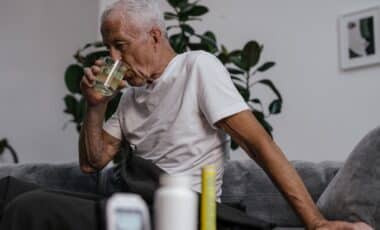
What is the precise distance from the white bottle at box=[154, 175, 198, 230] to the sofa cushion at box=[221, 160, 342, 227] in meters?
1.47

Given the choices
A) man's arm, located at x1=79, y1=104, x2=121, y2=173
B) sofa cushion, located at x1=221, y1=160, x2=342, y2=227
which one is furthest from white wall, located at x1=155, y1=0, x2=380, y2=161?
man's arm, located at x1=79, y1=104, x2=121, y2=173

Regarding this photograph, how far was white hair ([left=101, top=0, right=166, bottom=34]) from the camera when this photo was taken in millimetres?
1994

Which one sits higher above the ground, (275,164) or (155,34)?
(155,34)

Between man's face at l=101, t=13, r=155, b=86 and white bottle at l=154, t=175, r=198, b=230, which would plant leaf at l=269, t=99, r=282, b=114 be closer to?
man's face at l=101, t=13, r=155, b=86

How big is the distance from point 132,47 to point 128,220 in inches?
48.7

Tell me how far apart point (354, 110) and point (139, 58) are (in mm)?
1922

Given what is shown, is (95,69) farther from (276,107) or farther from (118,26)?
(276,107)

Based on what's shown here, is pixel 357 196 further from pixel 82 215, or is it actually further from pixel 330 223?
pixel 82 215

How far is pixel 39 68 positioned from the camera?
4.70 m

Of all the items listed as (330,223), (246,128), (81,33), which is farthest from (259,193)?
(81,33)

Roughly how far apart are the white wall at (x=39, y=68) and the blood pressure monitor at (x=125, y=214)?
3.85 metres

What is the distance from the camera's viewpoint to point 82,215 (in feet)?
4.11

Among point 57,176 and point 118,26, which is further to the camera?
point 57,176

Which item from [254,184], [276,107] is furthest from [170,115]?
[276,107]
